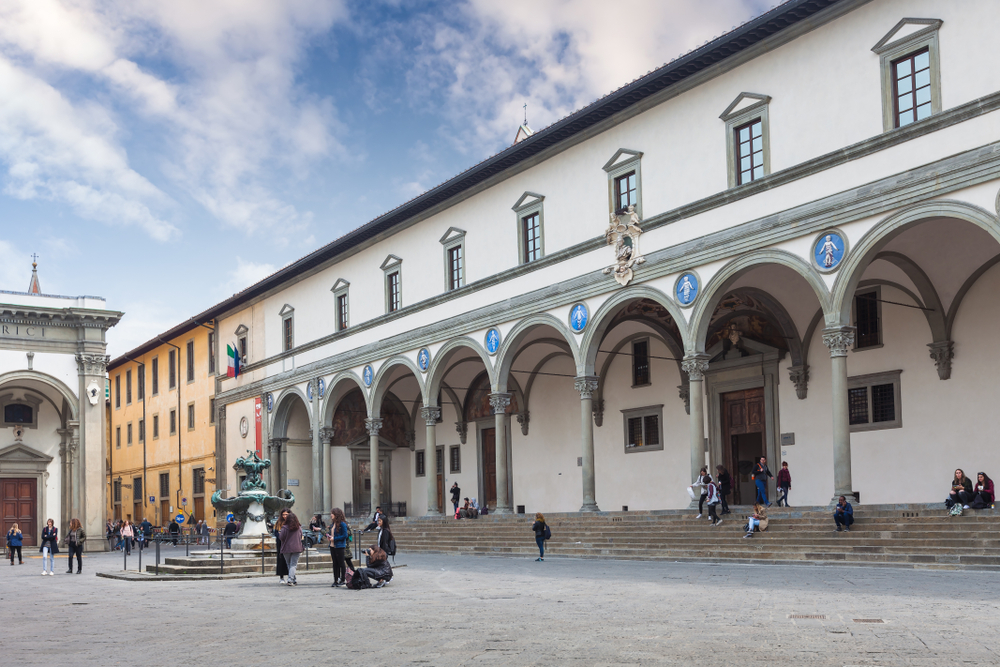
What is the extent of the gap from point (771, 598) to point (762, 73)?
42.2ft

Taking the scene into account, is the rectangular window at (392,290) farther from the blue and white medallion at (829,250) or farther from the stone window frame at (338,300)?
the blue and white medallion at (829,250)

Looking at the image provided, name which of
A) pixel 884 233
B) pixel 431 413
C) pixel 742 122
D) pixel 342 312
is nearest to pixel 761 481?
pixel 884 233

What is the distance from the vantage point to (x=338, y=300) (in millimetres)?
37125

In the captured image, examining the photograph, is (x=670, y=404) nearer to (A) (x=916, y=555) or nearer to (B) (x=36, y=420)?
(A) (x=916, y=555)

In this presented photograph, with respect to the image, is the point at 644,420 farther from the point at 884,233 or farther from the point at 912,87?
the point at 912,87

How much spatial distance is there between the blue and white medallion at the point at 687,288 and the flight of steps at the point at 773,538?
15.0 ft

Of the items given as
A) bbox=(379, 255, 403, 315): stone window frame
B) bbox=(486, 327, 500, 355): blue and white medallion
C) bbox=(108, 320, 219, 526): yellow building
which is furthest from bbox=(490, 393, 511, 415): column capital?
bbox=(108, 320, 219, 526): yellow building

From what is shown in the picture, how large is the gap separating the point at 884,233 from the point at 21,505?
32497mm

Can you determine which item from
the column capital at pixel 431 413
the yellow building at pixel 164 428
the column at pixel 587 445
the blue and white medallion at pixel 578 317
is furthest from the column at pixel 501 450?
the yellow building at pixel 164 428

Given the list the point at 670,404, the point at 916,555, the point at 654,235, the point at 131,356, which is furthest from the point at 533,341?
the point at 131,356

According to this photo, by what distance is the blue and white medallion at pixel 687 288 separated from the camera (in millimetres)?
22312

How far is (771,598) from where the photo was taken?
11.7 metres

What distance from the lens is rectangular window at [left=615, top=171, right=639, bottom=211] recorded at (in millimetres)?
24422

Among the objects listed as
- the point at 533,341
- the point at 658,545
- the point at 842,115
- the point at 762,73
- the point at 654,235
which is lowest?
the point at 658,545
